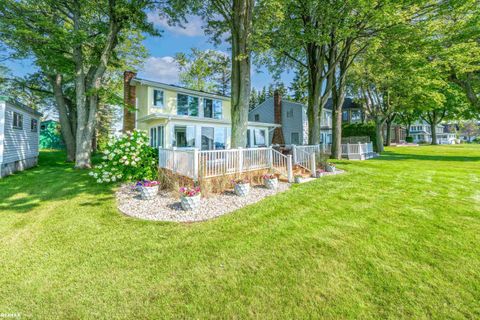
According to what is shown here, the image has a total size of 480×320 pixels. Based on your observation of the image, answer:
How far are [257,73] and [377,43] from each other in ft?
23.2

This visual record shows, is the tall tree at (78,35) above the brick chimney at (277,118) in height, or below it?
above

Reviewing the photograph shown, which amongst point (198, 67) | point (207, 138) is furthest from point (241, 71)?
point (198, 67)

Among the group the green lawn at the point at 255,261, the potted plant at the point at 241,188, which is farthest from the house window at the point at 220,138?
the green lawn at the point at 255,261

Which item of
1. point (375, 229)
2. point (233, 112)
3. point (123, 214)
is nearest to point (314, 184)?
point (375, 229)

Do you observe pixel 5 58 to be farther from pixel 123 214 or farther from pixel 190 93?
pixel 123 214

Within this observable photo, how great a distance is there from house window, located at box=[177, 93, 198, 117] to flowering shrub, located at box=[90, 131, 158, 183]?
834 cm

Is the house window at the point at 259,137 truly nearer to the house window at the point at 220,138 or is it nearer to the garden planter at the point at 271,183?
the house window at the point at 220,138

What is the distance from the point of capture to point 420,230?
416 centimetres

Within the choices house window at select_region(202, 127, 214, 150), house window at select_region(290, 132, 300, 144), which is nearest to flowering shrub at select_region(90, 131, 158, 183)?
house window at select_region(202, 127, 214, 150)

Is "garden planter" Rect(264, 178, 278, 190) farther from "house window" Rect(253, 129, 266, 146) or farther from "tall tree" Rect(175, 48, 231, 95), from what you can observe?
"tall tree" Rect(175, 48, 231, 95)

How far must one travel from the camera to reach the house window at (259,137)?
19250 millimetres

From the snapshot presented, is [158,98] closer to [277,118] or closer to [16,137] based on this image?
[16,137]

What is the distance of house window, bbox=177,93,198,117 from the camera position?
52.2 ft

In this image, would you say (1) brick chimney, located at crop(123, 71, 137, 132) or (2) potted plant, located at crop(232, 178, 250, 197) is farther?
(1) brick chimney, located at crop(123, 71, 137, 132)
